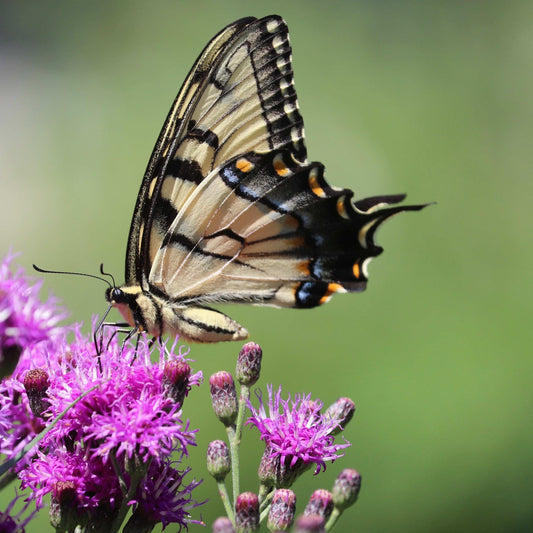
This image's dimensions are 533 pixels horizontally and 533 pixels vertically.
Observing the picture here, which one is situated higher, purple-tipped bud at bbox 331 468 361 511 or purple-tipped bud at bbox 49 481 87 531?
purple-tipped bud at bbox 49 481 87 531

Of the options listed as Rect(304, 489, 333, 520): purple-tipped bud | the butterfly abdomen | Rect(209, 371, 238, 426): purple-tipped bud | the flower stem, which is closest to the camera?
the flower stem

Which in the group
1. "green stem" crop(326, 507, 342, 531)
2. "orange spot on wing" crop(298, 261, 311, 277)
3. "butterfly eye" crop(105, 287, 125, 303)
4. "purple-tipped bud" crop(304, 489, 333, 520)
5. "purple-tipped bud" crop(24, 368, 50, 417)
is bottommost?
"green stem" crop(326, 507, 342, 531)

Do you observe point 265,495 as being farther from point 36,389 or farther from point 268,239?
point 268,239

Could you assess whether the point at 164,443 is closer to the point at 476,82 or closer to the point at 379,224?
the point at 379,224

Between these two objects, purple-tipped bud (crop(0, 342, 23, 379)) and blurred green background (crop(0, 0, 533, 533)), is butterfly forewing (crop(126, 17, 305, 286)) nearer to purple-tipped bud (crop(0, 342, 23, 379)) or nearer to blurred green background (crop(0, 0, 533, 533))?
purple-tipped bud (crop(0, 342, 23, 379))

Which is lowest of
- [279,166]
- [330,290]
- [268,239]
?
[330,290]

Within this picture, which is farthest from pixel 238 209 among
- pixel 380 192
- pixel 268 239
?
pixel 380 192

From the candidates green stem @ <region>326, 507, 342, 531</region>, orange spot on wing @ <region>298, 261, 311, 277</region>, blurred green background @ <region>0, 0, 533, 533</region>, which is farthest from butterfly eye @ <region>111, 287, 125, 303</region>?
blurred green background @ <region>0, 0, 533, 533</region>

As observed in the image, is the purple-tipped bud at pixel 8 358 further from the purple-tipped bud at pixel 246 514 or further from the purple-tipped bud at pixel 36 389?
the purple-tipped bud at pixel 246 514
